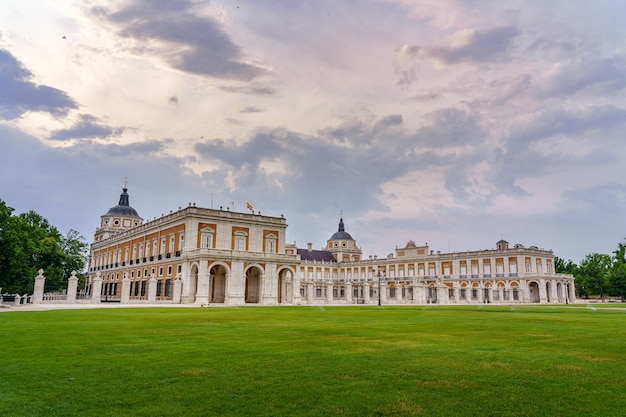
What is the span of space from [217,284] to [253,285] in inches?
157

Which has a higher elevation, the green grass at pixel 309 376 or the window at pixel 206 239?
the window at pixel 206 239

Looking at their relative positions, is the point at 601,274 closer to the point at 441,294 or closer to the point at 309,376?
the point at 441,294

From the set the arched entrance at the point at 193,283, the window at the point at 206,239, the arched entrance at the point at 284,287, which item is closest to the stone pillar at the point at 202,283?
the arched entrance at the point at 193,283

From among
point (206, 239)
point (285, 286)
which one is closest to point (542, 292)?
point (285, 286)

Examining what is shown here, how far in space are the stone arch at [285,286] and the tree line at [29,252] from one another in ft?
85.6

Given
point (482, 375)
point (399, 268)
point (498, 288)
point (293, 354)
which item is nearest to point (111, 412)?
point (293, 354)

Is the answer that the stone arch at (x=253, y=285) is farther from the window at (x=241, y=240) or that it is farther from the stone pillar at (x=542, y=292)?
the stone pillar at (x=542, y=292)

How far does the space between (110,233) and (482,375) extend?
9201cm

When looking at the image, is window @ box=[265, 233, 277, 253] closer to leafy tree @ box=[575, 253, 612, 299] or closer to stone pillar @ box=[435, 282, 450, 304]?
stone pillar @ box=[435, 282, 450, 304]

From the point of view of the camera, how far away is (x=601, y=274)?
285 feet

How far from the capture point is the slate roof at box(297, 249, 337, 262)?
10544 cm

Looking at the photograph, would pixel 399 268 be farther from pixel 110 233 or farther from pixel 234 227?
pixel 110 233

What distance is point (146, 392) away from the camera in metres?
6.62

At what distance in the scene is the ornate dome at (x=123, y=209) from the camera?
9300cm
